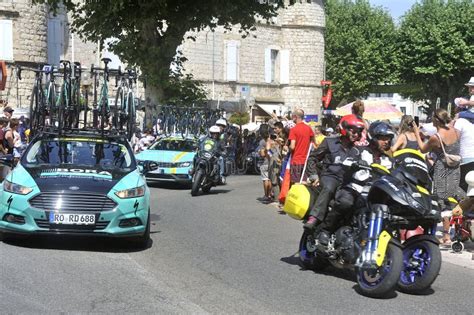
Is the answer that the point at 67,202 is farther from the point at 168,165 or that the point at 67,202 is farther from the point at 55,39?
the point at 55,39

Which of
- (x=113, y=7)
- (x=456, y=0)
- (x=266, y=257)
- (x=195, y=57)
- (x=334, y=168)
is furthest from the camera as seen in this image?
(x=456, y=0)

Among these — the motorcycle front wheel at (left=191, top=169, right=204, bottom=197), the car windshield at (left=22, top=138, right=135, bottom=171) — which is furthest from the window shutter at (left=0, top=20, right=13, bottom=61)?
the car windshield at (left=22, top=138, right=135, bottom=171)

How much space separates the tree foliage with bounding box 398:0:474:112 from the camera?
52750 millimetres

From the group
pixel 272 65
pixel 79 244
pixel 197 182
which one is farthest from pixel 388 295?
pixel 272 65

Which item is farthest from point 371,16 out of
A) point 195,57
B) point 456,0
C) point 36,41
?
point 36,41

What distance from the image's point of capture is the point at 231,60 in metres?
50.2

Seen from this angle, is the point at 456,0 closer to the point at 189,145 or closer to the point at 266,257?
the point at 189,145

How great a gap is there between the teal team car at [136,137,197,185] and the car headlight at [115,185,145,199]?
10.4m

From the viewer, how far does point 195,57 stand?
4856 centimetres

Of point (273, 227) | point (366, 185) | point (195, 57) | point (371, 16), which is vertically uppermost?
point (371, 16)

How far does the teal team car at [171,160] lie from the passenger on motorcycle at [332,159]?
1172 centimetres

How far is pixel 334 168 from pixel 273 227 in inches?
188

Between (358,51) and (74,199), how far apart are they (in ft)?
177

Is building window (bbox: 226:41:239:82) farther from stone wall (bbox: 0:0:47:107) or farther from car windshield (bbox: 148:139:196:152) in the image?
car windshield (bbox: 148:139:196:152)
